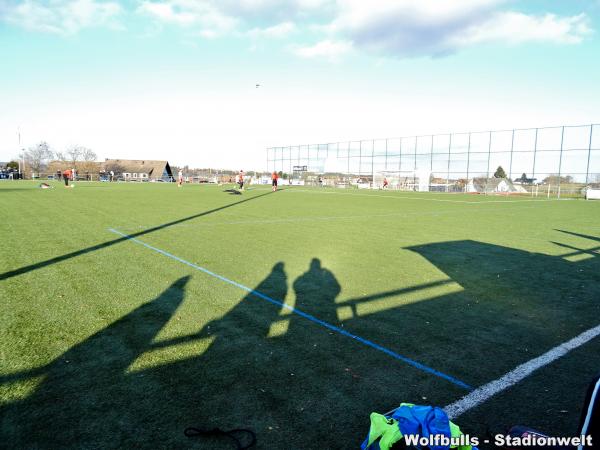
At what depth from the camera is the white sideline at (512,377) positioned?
292cm

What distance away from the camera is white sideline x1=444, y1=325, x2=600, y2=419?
2916mm

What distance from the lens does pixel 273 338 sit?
403 centimetres

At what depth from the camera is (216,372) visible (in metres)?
3.33

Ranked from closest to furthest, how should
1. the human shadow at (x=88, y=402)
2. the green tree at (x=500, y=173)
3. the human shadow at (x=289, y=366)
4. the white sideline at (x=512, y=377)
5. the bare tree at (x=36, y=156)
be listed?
the human shadow at (x=88, y=402)
the human shadow at (x=289, y=366)
the white sideline at (x=512, y=377)
the green tree at (x=500, y=173)
the bare tree at (x=36, y=156)

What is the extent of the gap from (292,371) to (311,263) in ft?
A: 13.2

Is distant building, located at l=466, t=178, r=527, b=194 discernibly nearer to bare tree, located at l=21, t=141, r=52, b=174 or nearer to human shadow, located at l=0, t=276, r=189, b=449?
human shadow, located at l=0, t=276, r=189, b=449

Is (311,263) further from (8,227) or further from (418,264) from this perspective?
(8,227)

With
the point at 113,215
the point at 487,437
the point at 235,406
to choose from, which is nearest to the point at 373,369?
the point at 487,437

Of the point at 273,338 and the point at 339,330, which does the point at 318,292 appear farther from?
the point at 273,338

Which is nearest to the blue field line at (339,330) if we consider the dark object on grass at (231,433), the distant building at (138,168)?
the dark object on grass at (231,433)

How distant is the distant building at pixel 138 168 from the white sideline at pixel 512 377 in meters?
96.9

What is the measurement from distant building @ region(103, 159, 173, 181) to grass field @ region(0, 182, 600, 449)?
93.0 m

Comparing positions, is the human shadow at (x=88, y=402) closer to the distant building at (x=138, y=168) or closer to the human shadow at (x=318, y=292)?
the human shadow at (x=318, y=292)

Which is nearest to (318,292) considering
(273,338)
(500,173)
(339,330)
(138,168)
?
(339,330)
